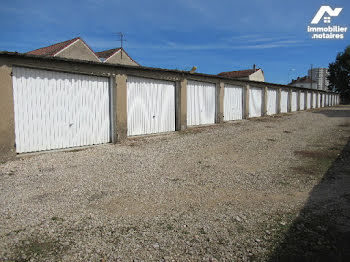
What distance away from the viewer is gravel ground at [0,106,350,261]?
10.5 feet

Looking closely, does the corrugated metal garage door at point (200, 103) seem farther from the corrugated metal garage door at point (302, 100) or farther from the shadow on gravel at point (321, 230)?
the corrugated metal garage door at point (302, 100)

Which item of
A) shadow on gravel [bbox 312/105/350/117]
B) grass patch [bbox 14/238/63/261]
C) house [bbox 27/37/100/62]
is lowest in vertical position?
grass patch [bbox 14/238/63/261]

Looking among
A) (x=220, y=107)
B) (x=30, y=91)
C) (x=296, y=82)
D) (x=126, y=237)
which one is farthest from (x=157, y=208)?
(x=296, y=82)

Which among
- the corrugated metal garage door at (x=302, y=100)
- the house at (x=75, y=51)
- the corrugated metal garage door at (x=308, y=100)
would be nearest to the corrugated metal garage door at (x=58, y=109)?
the house at (x=75, y=51)

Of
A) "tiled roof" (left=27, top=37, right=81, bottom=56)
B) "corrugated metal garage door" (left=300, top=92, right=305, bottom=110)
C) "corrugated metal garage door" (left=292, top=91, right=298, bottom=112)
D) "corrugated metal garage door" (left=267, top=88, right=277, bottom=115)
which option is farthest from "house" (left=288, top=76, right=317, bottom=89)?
"tiled roof" (left=27, top=37, right=81, bottom=56)

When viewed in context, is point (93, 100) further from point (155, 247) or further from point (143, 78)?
point (155, 247)

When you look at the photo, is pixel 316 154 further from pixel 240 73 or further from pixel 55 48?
pixel 240 73

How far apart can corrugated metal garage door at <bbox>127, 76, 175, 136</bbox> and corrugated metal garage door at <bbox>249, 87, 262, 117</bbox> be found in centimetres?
895

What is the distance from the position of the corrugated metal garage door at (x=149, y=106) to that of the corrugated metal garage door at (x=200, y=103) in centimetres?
138

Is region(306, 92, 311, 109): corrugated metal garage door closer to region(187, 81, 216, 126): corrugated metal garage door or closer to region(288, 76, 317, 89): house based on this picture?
region(187, 81, 216, 126): corrugated metal garage door

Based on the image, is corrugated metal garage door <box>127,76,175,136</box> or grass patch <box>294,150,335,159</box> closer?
grass patch <box>294,150,335,159</box>

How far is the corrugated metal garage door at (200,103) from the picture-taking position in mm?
13773

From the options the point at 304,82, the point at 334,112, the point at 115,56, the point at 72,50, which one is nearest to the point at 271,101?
the point at 334,112

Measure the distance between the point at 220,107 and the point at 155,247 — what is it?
43.7 ft
